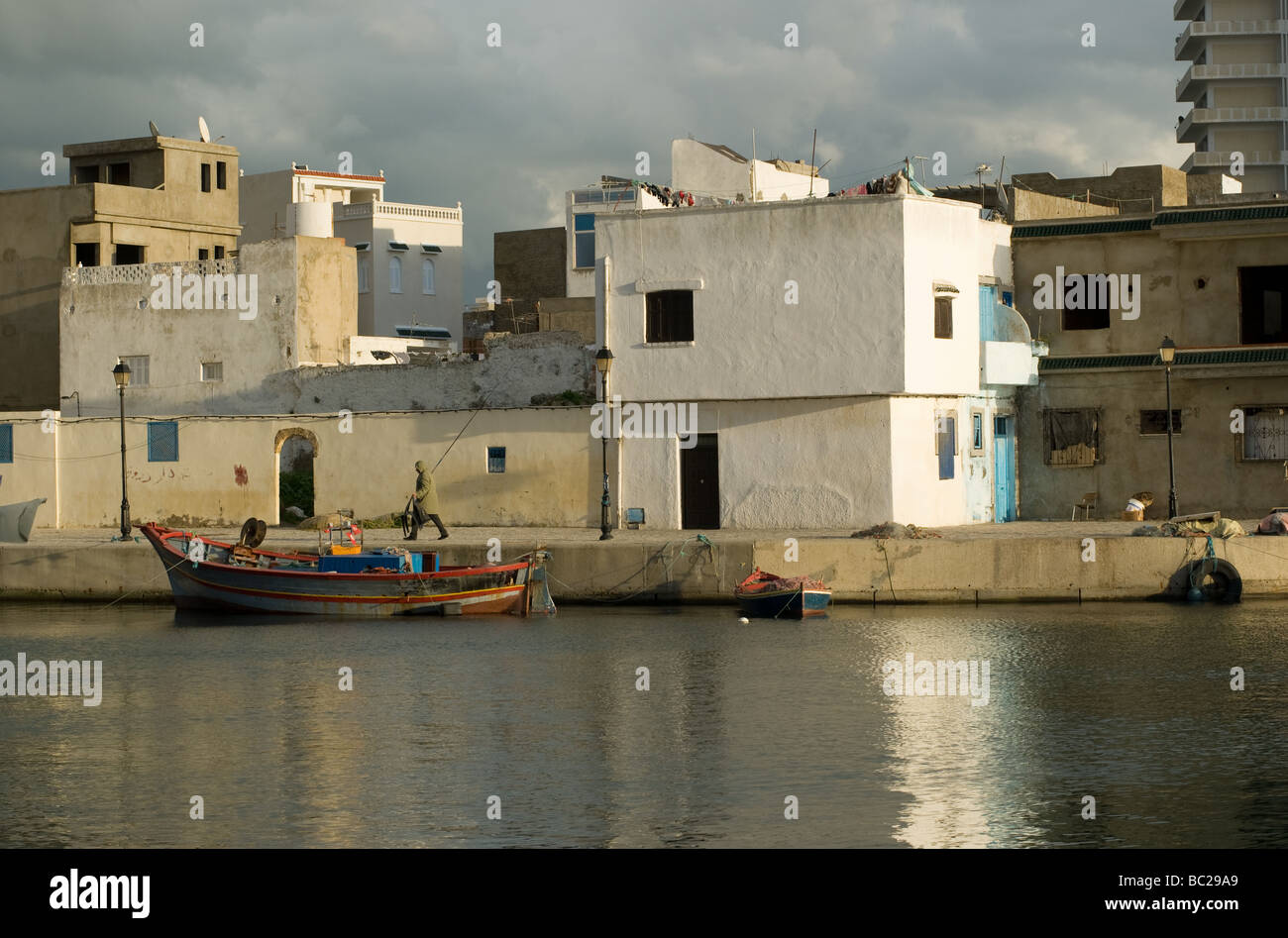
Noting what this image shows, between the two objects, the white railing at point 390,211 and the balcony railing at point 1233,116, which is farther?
the balcony railing at point 1233,116

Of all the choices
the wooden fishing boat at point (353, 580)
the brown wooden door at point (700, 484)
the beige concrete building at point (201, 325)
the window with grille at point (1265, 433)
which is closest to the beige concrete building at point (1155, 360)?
the window with grille at point (1265, 433)

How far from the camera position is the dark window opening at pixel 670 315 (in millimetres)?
37344

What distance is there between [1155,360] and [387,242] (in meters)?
36.9

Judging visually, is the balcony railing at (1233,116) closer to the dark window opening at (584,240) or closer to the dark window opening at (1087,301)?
the dark window opening at (584,240)

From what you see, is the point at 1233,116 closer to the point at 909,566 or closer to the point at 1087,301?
the point at 1087,301

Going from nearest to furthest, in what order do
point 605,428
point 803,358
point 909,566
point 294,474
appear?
point 909,566 < point 605,428 < point 803,358 < point 294,474

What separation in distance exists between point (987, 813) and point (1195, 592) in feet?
53.2

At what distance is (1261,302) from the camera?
128 ft

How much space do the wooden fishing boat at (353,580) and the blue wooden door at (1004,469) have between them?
11.7 m

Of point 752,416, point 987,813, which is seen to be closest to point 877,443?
point 752,416

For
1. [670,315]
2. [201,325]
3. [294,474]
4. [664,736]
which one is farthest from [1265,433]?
[201,325]

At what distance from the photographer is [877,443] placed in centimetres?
3578

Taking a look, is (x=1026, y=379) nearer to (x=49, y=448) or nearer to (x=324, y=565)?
(x=324, y=565)

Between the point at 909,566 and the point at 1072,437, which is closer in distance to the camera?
the point at 909,566
